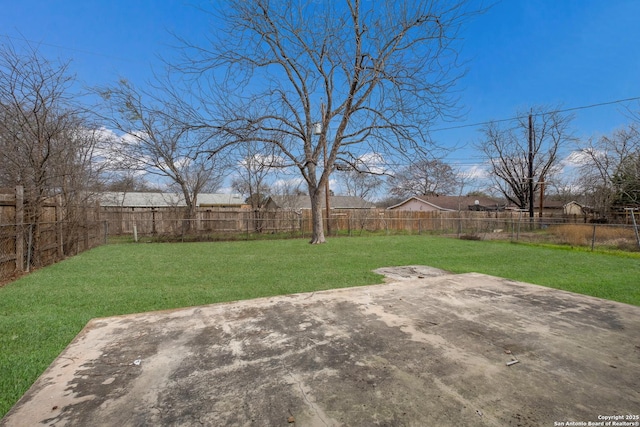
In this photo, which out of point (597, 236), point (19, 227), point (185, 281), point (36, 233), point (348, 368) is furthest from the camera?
point (597, 236)

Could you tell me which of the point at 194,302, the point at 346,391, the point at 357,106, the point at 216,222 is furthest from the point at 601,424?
the point at 216,222

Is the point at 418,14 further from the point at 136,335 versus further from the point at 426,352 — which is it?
the point at 136,335

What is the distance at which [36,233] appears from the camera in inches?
270

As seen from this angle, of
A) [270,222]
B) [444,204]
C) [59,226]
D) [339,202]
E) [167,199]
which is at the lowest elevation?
[270,222]

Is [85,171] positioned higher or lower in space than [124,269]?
higher

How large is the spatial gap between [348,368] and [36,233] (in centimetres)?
806

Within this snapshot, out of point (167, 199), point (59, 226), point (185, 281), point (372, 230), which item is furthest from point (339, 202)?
point (185, 281)

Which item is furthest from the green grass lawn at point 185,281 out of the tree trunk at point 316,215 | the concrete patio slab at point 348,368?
the tree trunk at point 316,215

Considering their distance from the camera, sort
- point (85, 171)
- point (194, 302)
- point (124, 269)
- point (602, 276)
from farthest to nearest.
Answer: point (85, 171), point (124, 269), point (602, 276), point (194, 302)

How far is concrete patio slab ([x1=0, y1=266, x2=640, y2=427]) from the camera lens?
5.38 ft

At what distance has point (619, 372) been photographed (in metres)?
2.03

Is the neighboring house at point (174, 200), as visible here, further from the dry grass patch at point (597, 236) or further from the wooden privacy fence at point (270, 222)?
the dry grass patch at point (597, 236)

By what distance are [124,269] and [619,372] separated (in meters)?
7.86

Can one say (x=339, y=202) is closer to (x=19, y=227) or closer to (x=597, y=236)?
(x=597, y=236)
